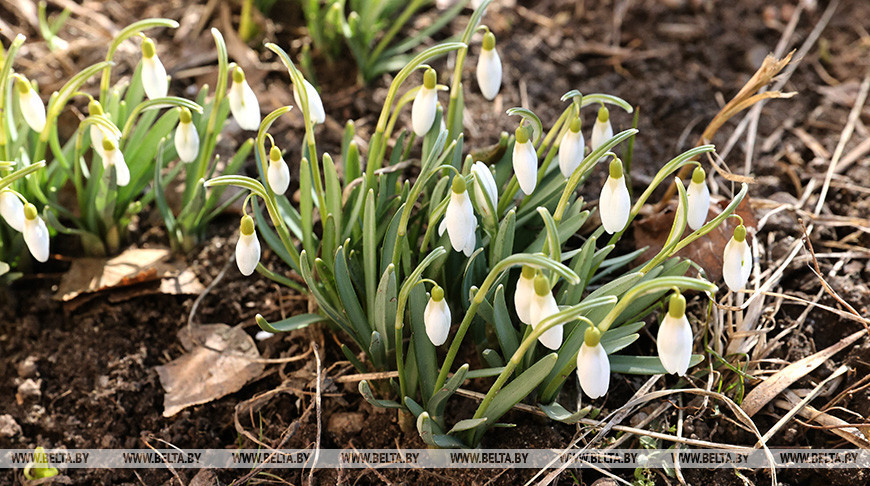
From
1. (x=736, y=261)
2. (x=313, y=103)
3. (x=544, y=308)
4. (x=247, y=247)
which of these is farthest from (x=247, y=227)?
(x=736, y=261)

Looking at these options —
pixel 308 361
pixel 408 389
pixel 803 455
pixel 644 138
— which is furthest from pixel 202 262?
pixel 803 455

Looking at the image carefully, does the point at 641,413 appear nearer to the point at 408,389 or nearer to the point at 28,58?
the point at 408,389

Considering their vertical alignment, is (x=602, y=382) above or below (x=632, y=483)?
above

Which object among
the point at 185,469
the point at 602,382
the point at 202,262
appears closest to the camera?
the point at 602,382

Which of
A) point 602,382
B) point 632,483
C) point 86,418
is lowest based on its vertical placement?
point 86,418

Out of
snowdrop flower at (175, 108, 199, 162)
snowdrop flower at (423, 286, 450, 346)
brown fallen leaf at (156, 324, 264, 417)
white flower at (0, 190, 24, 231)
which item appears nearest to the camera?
snowdrop flower at (423, 286, 450, 346)

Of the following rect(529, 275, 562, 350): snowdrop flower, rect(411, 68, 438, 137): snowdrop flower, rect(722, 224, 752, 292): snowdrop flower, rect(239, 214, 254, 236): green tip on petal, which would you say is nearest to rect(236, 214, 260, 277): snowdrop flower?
rect(239, 214, 254, 236): green tip on petal

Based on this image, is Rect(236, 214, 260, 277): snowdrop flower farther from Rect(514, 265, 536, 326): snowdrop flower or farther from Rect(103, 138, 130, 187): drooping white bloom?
Rect(514, 265, 536, 326): snowdrop flower
